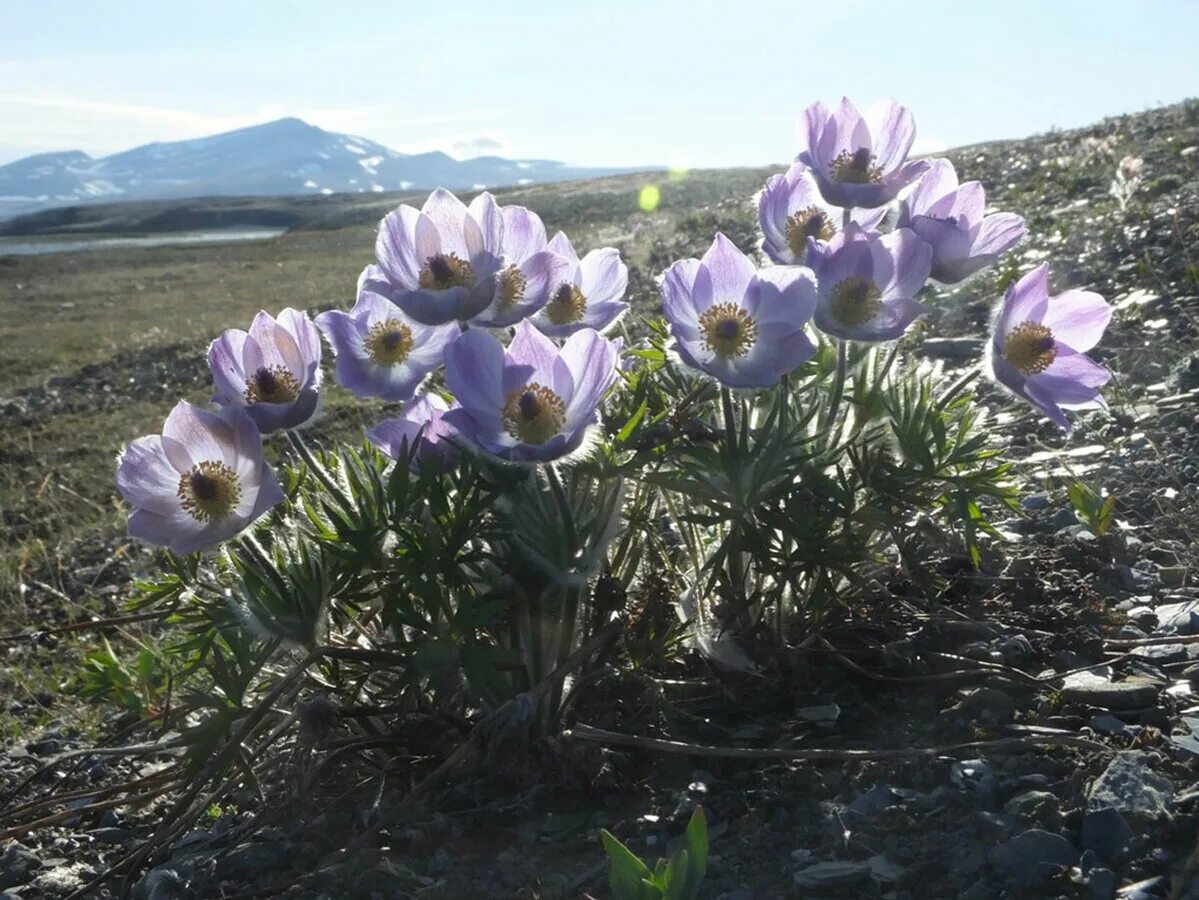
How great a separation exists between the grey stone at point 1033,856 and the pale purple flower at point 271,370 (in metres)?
1.48

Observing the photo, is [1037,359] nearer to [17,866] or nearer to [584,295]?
[584,295]

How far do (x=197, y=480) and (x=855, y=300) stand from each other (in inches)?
→ 49.1

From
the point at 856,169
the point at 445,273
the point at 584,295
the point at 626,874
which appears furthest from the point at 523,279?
the point at 626,874

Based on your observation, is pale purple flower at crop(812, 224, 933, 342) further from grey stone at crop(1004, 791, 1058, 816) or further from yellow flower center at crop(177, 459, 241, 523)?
yellow flower center at crop(177, 459, 241, 523)

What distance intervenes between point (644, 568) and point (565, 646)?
552 mm

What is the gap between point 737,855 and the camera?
2.04 m

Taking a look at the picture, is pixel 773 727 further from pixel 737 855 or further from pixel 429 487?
pixel 429 487

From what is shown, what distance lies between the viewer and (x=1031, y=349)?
2.23m

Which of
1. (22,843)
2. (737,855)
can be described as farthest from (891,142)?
(22,843)

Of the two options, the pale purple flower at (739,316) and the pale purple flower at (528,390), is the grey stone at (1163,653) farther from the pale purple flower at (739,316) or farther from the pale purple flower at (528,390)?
the pale purple flower at (528,390)

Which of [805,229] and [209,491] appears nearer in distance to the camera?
[209,491]

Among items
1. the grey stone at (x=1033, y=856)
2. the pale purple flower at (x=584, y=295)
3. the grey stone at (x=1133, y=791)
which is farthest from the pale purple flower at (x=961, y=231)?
the grey stone at (x=1033, y=856)

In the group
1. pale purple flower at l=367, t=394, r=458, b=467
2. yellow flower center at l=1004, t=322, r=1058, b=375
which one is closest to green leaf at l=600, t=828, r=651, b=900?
pale purple flower at l=367, t=394, r=458, b=467

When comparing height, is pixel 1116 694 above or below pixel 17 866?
above
